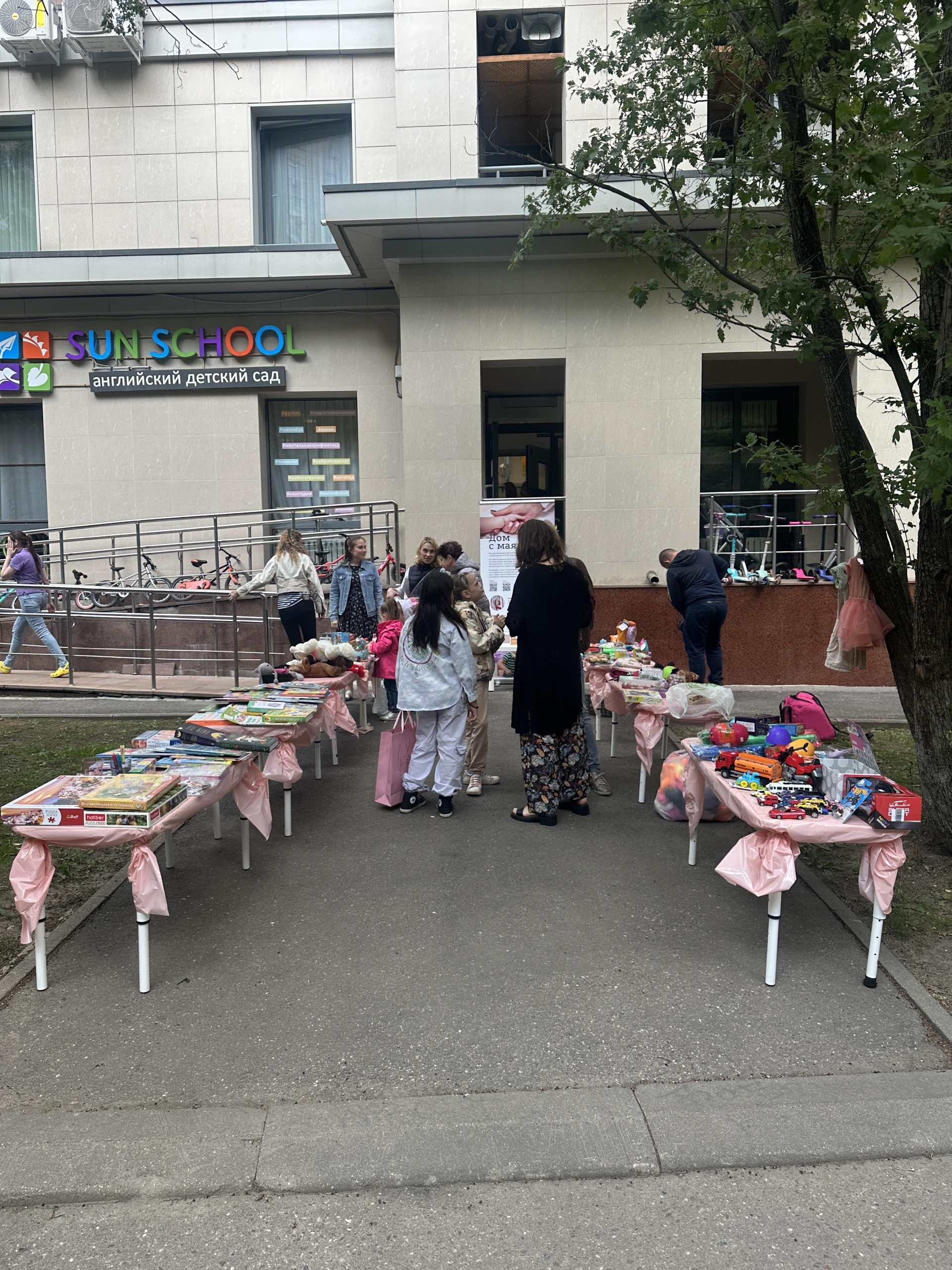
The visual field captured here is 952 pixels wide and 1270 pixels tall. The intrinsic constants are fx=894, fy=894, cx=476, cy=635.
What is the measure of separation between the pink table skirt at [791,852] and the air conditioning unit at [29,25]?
1653 cm

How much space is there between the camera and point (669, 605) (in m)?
12.1

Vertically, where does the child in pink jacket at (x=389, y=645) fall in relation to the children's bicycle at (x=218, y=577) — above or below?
below

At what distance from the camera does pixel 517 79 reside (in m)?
12.5

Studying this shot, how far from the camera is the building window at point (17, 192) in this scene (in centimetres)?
1545

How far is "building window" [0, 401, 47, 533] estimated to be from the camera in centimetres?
1598

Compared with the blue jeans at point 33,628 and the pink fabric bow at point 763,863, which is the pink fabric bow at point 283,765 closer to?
the pink fabric bow at point 763,863

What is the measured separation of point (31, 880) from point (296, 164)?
14.5 metres

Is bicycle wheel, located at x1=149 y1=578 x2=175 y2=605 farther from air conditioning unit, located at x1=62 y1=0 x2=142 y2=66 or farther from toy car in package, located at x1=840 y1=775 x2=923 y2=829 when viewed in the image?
toy car in package, located at x1=840 y1=775 x2=923 y2=829

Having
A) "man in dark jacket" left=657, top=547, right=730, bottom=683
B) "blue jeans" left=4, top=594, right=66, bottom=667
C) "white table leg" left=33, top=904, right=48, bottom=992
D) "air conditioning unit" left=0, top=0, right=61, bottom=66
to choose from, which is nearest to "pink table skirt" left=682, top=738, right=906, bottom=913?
"white table leg" left=33, top=904, right=48, bottom=992

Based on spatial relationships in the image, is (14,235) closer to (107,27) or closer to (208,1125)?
(107,27)

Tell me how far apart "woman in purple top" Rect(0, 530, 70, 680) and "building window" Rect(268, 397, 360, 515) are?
15.5 ft

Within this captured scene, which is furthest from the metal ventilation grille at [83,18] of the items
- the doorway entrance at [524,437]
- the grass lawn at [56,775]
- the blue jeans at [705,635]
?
the blue jeans at [705,635]

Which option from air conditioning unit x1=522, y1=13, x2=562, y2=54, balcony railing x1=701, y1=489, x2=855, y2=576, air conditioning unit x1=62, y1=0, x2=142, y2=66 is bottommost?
balcony railing x1=701, y1=489, x2=855, y2=576

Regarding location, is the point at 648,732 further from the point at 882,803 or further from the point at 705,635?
the point at 705,635
